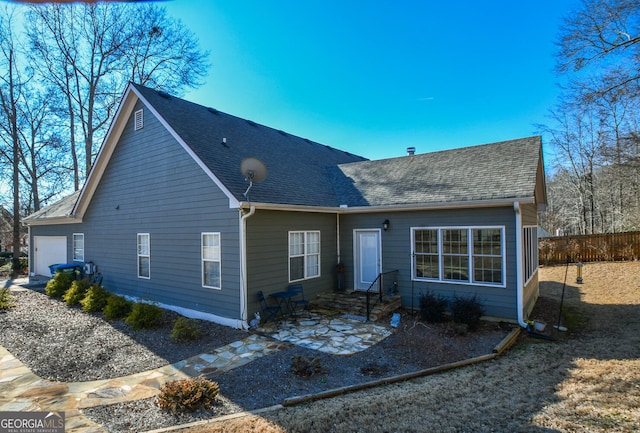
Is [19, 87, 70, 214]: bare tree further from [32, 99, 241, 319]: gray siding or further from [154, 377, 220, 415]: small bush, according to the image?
[154, 377, 220, 415]: small bush

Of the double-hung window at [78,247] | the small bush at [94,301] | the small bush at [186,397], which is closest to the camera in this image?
the small bush at [186,397]

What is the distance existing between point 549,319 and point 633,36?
9.04 m

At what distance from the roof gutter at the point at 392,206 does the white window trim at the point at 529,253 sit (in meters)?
1.46

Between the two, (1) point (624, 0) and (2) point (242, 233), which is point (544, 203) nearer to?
(1) point (624, 0)

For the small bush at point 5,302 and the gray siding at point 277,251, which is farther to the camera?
the small bush at point 5,302

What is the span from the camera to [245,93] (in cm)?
1659

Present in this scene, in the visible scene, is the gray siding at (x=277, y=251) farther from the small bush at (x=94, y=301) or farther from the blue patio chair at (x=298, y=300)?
the small bush at (x=94, y=301)

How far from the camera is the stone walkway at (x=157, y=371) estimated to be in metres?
4.79

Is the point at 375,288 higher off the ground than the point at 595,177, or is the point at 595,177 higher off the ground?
the point at 595,177

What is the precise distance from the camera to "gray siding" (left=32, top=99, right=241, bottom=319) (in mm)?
8656

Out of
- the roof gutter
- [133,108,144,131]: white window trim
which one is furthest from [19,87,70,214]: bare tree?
the roof gutter

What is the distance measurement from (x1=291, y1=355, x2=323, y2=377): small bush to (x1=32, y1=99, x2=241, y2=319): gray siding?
9.57ft

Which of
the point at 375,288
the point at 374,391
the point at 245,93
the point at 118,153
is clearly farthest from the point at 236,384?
the point at 245,93

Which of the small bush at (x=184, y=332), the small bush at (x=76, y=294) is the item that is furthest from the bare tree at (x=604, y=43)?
the small bush at (x=76, y=294)
